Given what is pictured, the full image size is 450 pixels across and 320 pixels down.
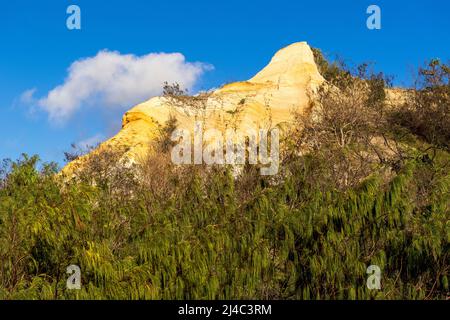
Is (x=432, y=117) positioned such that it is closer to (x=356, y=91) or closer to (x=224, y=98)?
(x=356, y=91)

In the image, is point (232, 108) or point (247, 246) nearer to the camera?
point (247, 246)

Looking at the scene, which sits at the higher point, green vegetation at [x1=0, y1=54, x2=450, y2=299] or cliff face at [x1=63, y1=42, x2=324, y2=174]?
cliff face at [x1=63, y1=42, x2=324, y2=174]

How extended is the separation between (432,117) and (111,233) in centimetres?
3230

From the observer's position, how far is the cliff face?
3344 cm

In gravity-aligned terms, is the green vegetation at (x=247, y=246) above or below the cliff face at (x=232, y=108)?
below

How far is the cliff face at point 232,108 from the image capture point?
33.4 metres

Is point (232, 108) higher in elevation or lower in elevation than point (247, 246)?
higher

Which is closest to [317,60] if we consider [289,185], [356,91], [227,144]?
[356,91]

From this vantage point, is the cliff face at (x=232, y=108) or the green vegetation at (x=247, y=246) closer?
the green vegetation at (x=247, y=246)

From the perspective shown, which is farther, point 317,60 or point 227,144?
point 317,60

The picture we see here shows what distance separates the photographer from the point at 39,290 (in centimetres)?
981

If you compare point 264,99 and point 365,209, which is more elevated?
point 264,99

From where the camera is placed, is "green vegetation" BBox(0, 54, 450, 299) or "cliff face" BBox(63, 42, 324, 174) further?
"cliff face" BBox(63, 42, 324, 174)

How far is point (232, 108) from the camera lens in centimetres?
3709
